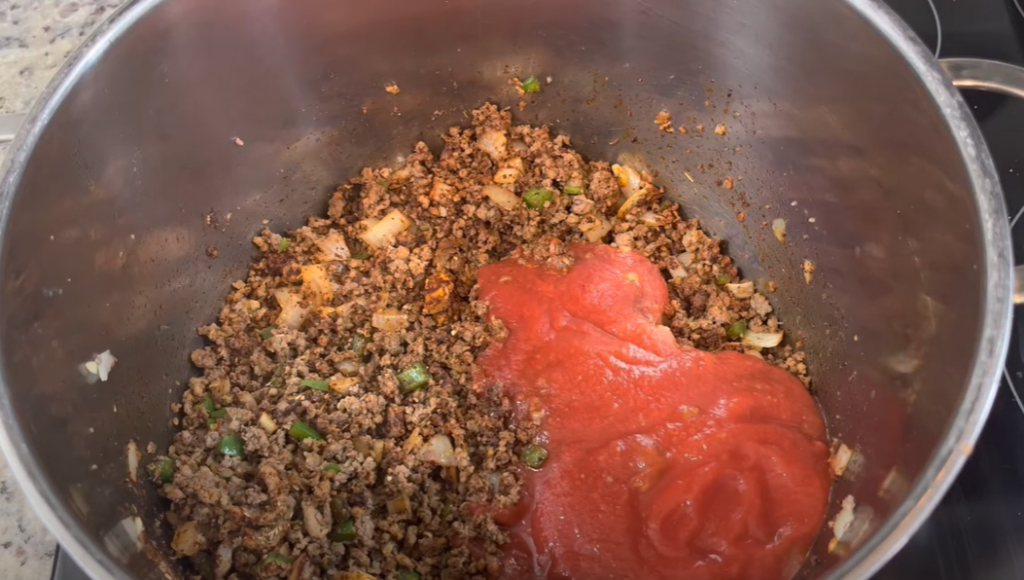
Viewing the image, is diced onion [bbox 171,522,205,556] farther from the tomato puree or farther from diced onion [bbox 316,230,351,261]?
diced onion [bbox 316,230,351,261]

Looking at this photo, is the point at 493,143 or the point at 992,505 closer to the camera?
the point at 992,505

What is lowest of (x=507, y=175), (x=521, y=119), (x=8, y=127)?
(x=507, y=175)

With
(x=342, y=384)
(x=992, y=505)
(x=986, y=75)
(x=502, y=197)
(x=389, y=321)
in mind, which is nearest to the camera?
(x=986, y=75)

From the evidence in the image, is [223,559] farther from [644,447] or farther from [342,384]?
[644,447]

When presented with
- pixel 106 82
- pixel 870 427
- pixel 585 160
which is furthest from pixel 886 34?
pixel 106 82

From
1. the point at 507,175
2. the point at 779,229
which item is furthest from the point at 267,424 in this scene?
the point at 779,229

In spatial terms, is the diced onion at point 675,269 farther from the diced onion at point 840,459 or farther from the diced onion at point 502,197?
the diced onion at point 840,459
